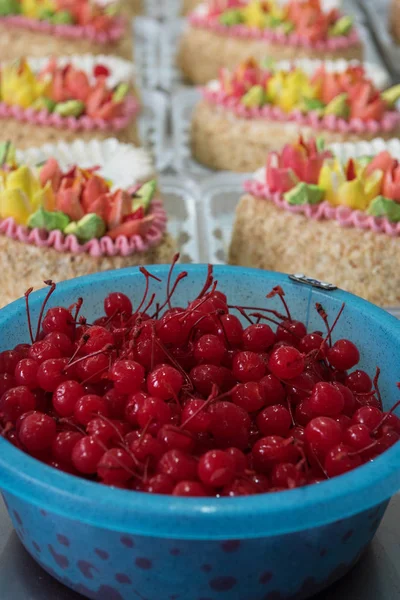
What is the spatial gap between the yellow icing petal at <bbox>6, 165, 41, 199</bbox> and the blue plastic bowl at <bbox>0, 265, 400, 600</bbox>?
822 mm

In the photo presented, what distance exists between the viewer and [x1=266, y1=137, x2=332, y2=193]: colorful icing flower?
171 centimetres

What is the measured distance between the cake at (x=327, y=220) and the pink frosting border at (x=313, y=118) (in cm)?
44

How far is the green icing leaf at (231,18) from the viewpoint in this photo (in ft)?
10.3

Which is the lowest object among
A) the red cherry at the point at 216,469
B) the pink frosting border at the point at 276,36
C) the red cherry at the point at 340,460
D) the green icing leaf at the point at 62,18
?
the red cherry at the point at 340,460

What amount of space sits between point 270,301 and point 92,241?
43cm

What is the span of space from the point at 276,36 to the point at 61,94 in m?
1.09

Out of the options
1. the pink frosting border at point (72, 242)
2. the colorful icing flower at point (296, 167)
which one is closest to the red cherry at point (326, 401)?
the pink frosting border at point (72, 242)

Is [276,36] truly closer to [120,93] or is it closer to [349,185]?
[120,93]

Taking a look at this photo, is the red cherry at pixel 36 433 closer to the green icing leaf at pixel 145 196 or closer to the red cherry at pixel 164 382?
the red cherry at pixel 164 382

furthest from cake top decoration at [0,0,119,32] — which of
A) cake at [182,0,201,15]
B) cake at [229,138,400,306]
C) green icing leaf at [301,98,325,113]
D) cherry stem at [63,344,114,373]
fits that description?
cherry stem at [63,344,114,373]

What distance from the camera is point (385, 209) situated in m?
1.61

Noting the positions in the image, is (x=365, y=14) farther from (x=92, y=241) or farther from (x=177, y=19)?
(x=92, y=241)

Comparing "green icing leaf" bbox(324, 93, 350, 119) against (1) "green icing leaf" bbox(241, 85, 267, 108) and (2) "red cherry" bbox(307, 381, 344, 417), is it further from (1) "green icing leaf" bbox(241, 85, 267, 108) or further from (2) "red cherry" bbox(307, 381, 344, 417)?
(2) "red cherry" bbox(307, 381, 344, 417)

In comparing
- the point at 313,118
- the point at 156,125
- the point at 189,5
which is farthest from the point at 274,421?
the point at 189,5
